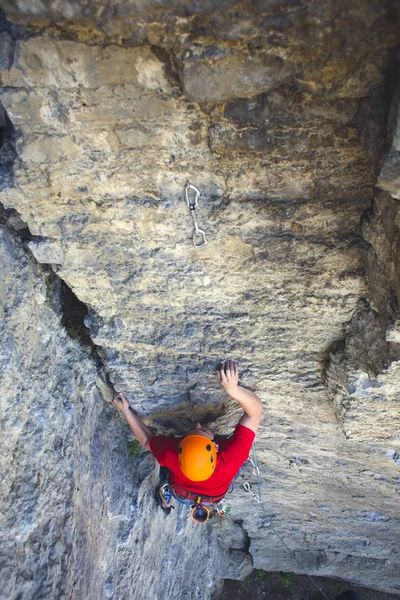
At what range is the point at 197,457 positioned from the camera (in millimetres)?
2682

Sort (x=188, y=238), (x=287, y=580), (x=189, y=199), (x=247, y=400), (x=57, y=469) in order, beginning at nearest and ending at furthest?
1. (x=189, y=199)
2. (x=188, y=238)
3. (x=57, y=469)
4. (x=247, y=400)
5. (x=287, y=580)

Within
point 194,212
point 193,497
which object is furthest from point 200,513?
point 194,212

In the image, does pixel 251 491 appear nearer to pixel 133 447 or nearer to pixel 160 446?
pixel 133 447

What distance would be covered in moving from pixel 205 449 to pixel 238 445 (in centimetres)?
22

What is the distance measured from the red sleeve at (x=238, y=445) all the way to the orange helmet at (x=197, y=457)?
0.10 meters

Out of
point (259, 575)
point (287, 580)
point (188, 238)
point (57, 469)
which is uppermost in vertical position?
point (188, 238)

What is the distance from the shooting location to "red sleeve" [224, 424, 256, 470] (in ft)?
9.10

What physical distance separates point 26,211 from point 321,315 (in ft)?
4.58

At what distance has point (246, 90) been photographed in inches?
55.3

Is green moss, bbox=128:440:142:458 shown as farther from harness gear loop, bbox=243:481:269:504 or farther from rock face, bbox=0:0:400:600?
harness gear loop, bbox=243:481:269:504

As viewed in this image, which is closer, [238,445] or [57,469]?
[57,469]

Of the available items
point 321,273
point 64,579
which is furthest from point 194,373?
point 64,579

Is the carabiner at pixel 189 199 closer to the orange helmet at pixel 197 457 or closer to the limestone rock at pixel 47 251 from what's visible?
the limestone rock at pixel 47 251

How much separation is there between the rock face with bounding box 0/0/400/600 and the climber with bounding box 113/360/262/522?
9 centimetres
